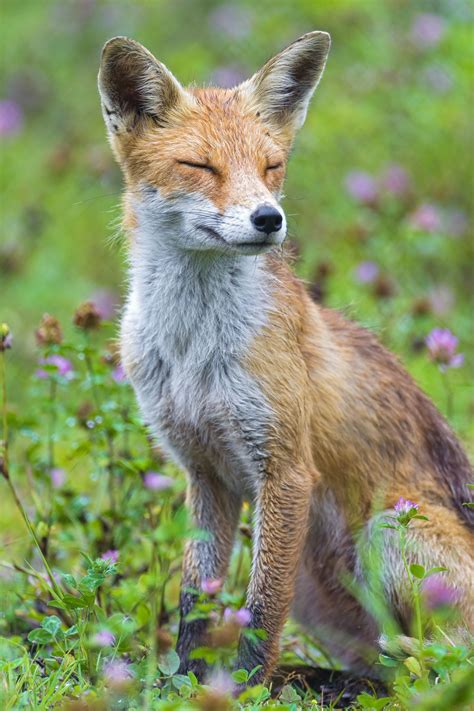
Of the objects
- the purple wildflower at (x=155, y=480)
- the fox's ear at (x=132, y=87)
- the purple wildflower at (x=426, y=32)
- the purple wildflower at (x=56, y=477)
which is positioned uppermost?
the purple wildflower at (x=426, y=32)

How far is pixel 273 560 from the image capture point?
4.59m

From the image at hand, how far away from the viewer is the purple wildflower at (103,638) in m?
3.73

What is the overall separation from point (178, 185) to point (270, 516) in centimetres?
155

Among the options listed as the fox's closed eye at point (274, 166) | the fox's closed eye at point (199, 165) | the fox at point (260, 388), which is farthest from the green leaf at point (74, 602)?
the fox's closed eye at point (274, 166)

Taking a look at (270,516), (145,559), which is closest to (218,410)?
(270,516)

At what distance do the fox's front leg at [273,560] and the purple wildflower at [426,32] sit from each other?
8314mm

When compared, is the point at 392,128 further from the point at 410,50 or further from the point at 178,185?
the point at 178,185

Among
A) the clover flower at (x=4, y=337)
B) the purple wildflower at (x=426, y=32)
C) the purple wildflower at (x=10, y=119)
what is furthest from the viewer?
the purple wildflower at (x=10, y=119)

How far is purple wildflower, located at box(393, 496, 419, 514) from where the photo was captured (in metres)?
3.85

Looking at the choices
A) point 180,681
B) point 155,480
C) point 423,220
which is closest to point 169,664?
point 180,681

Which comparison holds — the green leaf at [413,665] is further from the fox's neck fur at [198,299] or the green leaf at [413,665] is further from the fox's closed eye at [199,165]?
the fox's closed eye at [199,165]

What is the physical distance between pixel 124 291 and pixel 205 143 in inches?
89.4

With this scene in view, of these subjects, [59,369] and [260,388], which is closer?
[260,388]

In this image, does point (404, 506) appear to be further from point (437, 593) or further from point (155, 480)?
point (155, 480)
